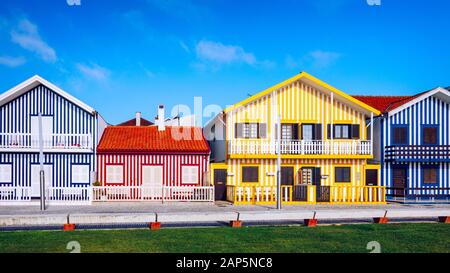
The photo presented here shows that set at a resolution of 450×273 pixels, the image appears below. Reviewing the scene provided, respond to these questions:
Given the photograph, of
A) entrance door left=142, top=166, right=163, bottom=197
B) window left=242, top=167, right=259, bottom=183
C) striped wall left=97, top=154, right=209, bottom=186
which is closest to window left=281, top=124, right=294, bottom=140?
window left=242, top=167, right=259, bottom=183

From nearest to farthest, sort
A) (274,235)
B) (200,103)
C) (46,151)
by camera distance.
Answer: (274,235)
(200,103)
(46,151)

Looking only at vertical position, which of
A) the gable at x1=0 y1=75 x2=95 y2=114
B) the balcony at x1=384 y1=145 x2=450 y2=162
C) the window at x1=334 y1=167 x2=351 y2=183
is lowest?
the window at x1=334 y1=167 x2=351 y2=183

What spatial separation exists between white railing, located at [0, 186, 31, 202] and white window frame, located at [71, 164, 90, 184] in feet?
10.0

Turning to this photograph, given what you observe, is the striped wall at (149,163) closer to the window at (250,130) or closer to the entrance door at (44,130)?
the window at (250,130)

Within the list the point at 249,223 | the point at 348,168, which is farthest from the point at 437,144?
the point at 249,223

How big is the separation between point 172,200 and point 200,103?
216 inches

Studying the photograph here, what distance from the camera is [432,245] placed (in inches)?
547

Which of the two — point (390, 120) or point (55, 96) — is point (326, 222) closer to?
point (390, 120)

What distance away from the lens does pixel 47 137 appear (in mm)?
30609

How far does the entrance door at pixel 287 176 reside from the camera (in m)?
30.1

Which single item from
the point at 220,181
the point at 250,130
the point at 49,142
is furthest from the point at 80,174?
the point at 250,130

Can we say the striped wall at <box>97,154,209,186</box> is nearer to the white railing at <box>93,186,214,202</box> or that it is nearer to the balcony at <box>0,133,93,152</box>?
the balcony at <box>0,133,93,152</box>

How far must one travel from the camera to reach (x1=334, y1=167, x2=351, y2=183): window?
3048 centimetres

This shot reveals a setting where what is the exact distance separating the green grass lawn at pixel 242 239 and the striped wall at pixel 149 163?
14.1 m
